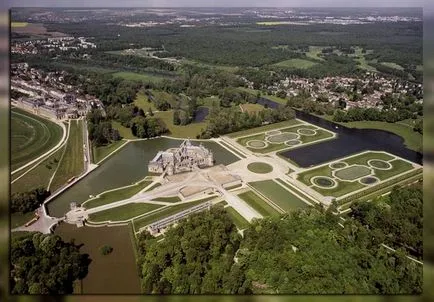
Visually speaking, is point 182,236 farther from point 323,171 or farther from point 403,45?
point 403,45

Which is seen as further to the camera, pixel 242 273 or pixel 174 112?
pixel 174 112

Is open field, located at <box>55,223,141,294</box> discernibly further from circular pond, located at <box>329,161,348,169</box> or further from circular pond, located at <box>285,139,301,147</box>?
circular pond, located at <box>285,139,301,147</box>

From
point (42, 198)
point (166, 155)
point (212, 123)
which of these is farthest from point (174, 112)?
point (42, 198)

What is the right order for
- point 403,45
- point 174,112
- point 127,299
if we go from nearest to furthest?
point 127,299 < point 174,112 < point 403,45

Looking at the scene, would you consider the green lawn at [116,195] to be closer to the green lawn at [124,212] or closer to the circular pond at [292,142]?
the green lawn at [124,212]

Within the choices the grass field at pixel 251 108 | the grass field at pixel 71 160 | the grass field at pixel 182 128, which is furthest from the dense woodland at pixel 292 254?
the grass field at pixel 251 108

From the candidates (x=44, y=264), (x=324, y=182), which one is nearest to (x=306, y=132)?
(x=324, y=182)
